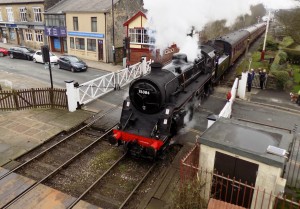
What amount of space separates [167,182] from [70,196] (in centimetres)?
291

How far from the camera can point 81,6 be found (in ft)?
94.1

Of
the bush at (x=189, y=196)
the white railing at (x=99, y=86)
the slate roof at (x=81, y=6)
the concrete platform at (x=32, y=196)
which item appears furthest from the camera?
the slate roof at (x=81, y=6)

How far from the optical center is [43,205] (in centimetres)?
710

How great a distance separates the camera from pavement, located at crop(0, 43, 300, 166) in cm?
1001

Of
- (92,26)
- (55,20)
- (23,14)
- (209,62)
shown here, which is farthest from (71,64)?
(23,14)

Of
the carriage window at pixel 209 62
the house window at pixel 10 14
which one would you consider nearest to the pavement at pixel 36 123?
the carriage window at pixel 209 62

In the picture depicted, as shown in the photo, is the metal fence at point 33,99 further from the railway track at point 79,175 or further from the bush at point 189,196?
the bush at point 189,196

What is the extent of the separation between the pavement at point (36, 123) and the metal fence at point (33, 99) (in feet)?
1.39

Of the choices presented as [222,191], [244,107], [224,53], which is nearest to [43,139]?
[222,191]

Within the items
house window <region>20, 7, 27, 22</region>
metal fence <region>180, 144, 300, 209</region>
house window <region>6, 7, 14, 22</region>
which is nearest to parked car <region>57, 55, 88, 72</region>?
house window <region>20, 7, 27, 22</region>

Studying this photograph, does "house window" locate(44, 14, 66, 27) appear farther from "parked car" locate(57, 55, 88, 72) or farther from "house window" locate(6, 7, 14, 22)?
"house window" locate(6, 7, 14, 22)

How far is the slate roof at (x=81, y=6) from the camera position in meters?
26.4

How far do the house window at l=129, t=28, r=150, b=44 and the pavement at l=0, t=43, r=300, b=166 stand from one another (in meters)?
10.5

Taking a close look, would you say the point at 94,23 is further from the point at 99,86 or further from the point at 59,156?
the point at 59,156
